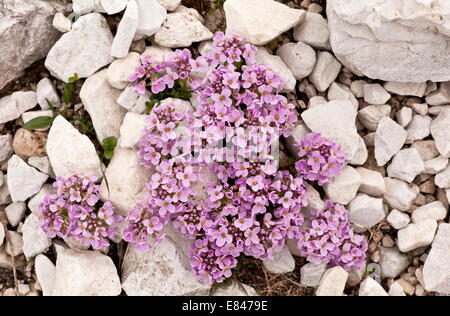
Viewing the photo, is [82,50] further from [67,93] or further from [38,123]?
[38,123]

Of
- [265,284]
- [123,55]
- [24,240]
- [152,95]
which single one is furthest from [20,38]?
[265,284]

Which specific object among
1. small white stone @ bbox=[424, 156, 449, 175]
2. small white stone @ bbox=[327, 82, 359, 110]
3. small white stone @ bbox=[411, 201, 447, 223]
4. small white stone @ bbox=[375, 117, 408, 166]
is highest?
small white stone @ bbox=[327, 82, 359, 110]

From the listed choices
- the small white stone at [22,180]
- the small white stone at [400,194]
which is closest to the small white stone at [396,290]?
the small white stone at [400,194]

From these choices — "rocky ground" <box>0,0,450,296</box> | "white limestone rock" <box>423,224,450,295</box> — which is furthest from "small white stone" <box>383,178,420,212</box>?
"white limestone rock" <box>423,224,450,295</box>

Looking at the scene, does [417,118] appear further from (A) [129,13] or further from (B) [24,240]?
(B) [24,240]

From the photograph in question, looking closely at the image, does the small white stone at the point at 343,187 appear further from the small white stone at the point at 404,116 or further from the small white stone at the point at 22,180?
the small white stone at the point at 22,180

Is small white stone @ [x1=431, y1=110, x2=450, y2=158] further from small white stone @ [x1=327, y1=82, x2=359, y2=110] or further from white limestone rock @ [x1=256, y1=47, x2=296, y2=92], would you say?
white limestone rock @ [x1=256, y1=47, x2=296, y2=92]
